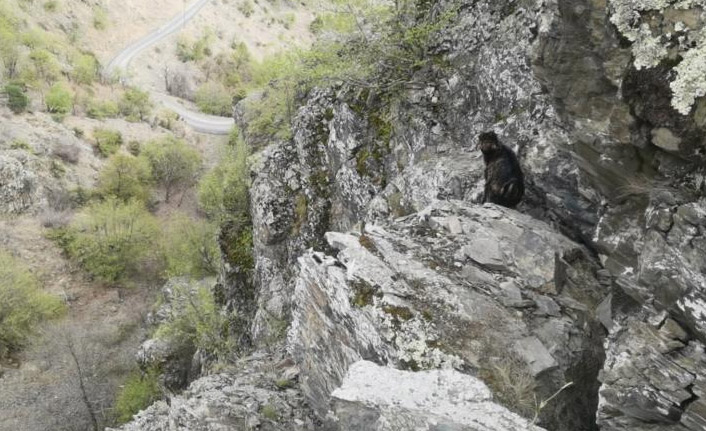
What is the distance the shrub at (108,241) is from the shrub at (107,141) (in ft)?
23.7

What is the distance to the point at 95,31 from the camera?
54.4 m

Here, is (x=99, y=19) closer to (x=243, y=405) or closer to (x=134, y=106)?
(x=134, y=106)

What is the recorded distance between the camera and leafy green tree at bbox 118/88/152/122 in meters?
46.6

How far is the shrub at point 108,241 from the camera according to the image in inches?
1377

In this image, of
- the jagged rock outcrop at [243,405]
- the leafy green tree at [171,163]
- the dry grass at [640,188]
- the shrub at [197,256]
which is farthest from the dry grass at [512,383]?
the leafy green tree at [171,163]

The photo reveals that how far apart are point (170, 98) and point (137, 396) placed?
36.4 meters

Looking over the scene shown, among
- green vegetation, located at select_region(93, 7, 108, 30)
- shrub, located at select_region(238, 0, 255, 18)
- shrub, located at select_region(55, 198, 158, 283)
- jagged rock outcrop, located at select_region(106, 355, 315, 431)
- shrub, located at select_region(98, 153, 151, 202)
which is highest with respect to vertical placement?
shrub, located at select_region(238, 0, 255, 18)

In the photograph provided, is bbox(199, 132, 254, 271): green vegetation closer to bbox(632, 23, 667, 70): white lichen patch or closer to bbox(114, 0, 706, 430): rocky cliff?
bbox(114, 0, 706, 430): rocky cliff

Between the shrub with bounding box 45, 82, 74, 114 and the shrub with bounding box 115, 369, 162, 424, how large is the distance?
2745cm

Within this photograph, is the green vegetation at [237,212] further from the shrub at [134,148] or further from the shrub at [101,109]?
the shrub at [101,109]

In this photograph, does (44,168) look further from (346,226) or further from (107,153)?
(346,226)

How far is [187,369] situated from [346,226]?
14563 mm

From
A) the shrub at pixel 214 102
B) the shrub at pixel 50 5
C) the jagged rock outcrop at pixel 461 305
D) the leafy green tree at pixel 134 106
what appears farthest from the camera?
the shrub at pixel 214 102

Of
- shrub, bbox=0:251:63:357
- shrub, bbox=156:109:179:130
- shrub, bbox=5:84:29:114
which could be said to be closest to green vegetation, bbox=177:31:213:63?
shrub, bbox=156:109:179:130
